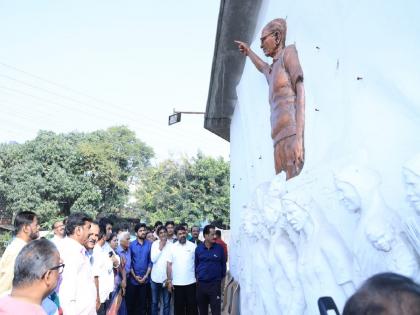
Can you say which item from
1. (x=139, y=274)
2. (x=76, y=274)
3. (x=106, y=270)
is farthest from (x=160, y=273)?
(x=76, y=274)

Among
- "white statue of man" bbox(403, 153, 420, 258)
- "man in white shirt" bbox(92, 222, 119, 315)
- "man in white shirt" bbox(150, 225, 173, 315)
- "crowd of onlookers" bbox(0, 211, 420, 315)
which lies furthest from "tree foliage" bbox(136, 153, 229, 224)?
"white statue of man" bbox(403, 153, 420, 258)

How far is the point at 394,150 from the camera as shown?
2.47m

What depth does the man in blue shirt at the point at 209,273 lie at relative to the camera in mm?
6953

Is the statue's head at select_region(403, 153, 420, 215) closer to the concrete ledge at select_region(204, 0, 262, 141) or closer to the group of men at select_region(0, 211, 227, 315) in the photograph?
the group of men at select_region(0, 211, 227, 315)

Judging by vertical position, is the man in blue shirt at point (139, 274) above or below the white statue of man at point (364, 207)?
below

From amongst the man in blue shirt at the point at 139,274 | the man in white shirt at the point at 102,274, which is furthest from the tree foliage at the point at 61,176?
the man in white shirt at the point at 102,274

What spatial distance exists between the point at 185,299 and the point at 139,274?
920 millimetres

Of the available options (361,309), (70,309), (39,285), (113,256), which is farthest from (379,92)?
(113,256)

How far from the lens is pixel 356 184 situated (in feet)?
7.68

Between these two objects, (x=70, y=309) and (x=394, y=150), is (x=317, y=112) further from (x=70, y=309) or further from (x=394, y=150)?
(x=70, y=309)

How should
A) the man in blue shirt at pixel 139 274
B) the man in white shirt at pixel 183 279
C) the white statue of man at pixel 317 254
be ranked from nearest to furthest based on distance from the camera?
the white statue of man at pixel 317 254
the man in white shirt at pixel 183 279
the man in blue shirt at pixel 139 274

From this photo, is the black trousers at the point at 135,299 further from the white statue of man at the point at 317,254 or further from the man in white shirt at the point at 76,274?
the white statue of man at the point at 317,254

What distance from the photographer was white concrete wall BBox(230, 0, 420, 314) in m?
2.40

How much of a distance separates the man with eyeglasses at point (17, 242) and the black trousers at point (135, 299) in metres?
3.76
